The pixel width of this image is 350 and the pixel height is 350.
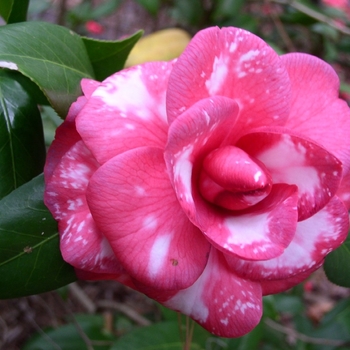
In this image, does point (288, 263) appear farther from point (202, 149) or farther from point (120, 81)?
point (120, 81)

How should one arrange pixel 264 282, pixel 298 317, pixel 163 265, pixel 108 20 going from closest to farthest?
pixel 163 265
pixel 264 282
pixel 298 317
pixel 108 20

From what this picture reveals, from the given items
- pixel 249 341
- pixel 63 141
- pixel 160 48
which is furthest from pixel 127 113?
pixel 160 48

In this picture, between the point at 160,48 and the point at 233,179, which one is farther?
the point at 160,48

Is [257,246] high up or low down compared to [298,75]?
down

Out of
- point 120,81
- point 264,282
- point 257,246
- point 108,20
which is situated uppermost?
point 120,81

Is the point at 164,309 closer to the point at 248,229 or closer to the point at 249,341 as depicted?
the point at 249,341

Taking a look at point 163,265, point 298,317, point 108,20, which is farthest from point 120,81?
point 108,20
